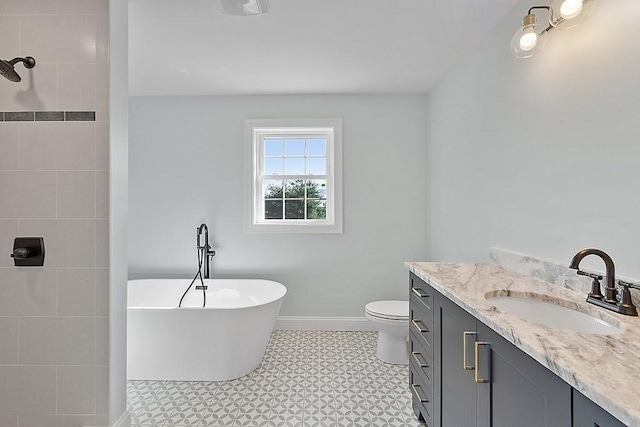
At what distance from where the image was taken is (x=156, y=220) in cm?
344

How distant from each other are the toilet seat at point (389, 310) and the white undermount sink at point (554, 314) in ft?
3.95

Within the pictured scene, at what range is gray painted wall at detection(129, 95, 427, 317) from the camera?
11.2 ft

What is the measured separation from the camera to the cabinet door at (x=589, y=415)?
2.19 feet

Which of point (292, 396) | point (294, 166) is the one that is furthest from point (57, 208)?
point (294, 166)

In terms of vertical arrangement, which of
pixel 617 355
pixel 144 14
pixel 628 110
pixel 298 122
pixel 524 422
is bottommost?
pixel 524 422

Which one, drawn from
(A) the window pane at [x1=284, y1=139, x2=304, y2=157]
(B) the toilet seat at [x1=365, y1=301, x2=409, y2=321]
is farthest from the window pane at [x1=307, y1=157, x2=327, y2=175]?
(B) the toilet seat at [x1=365, y1=301, x2=409, y2=321]

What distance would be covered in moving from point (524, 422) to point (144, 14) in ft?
8.65

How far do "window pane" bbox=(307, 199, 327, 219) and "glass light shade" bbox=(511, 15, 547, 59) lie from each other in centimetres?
224

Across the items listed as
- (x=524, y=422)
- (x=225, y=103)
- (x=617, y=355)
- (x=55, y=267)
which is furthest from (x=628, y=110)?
(x=225, y=103)

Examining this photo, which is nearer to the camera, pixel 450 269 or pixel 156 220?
pixel 450 269

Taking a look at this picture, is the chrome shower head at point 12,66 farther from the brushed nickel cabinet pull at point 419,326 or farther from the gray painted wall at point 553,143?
the gray painted wall at point 553,143

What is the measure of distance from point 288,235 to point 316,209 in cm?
41

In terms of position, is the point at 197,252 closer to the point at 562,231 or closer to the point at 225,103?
the point at 225,103

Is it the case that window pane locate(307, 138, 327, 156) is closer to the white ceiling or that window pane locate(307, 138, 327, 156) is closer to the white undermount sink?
the white ceiling
